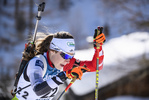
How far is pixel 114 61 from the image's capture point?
18.2 ft

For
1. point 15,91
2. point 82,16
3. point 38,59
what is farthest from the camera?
point 82,16

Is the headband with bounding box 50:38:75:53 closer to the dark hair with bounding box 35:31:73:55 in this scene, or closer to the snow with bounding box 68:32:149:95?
the dark hair with bounding box 35:31:73:55

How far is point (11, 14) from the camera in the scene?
11094mm

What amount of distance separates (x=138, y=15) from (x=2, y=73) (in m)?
8.20

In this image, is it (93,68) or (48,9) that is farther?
(48,9)

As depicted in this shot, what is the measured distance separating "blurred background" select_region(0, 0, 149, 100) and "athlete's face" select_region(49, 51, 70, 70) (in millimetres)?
2242

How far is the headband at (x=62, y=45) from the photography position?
1.76 meters

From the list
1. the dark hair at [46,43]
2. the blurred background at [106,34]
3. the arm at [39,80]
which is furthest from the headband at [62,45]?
the blurred background at [106,34]

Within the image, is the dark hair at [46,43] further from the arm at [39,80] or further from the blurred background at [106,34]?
the blurred background at [106,34]

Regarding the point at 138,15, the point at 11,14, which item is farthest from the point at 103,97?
the point at 11,14

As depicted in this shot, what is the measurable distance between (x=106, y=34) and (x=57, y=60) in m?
7.98

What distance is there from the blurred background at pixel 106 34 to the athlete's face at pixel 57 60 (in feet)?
7.36

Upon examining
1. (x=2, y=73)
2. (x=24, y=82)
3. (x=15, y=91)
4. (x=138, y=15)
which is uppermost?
(x=138, y=15)

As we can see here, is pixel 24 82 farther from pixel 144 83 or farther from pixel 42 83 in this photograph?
pixel 144 83
